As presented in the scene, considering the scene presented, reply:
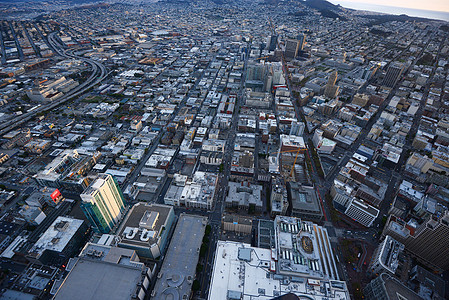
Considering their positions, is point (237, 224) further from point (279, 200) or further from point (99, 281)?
point (99, 281)

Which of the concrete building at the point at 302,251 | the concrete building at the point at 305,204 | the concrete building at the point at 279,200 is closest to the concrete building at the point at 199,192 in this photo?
the concrete building at the point at 279,200

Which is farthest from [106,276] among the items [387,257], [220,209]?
[387,257]

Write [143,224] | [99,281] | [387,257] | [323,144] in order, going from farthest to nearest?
[323,144] → [143,224] → [387,257] → [99,281]

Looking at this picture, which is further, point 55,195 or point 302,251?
point 55,195

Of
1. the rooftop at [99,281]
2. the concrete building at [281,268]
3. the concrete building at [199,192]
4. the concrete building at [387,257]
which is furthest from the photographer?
the concrete building at [199,192]

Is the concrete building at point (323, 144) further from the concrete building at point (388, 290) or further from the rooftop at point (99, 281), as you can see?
the rooftop at point (99, 281)

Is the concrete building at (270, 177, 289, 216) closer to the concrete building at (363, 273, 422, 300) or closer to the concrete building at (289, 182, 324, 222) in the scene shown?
the concrete building at (289, 182, 324, 222)

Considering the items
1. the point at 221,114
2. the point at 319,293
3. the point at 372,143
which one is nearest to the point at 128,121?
the point at 221,114

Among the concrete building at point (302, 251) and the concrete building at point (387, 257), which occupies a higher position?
the concrete building at point (302, 251)
